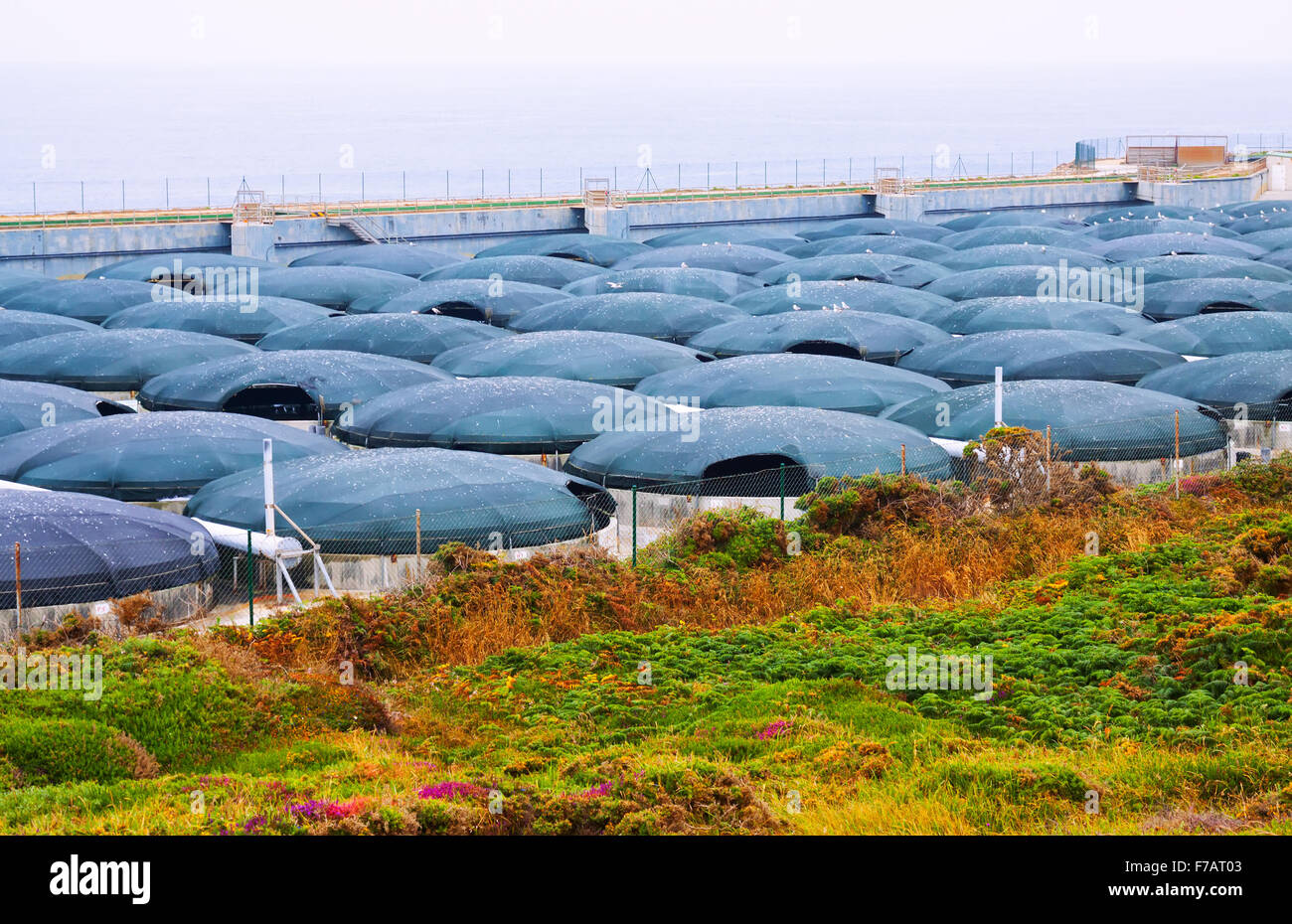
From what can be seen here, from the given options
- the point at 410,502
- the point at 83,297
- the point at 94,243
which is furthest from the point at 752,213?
the point at 410,502

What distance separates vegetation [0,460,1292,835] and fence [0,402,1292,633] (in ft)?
5.04

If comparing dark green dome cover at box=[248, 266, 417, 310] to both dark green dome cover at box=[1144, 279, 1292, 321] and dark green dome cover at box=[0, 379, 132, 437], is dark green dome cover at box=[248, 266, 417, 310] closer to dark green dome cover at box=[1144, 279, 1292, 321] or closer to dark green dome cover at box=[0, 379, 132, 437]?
dark green dome cover at box=[0, 379, 132, 437]

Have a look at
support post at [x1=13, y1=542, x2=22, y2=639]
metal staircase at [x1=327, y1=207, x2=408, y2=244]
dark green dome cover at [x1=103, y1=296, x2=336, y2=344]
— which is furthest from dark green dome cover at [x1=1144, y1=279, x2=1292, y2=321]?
support post at [x1=13, y1=542, x2=22, y2=639]

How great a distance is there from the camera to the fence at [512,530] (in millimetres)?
23078

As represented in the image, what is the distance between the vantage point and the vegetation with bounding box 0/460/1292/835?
12891 millimetres

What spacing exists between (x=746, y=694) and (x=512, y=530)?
381 inches

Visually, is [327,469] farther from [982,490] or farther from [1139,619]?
[1139,619]

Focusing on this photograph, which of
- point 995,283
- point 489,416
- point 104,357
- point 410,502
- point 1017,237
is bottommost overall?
point 410,502

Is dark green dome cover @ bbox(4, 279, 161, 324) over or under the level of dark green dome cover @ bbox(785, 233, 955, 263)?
under

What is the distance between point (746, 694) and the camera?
57.0 ft

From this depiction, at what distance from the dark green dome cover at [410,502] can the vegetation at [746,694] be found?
10.7 feet

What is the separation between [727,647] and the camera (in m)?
19.4

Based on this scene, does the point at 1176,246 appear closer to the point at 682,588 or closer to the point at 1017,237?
the point at 1017,237
